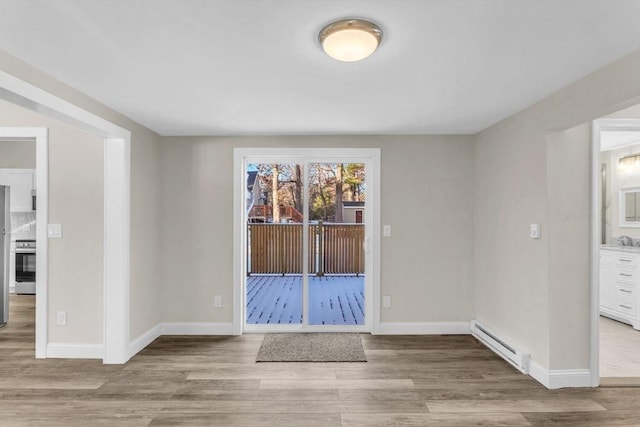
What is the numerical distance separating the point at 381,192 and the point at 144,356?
297cm

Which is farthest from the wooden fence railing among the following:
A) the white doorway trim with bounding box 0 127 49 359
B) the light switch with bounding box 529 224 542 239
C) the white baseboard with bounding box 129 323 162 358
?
the white doorway trim with bounding box 0 127 49 359

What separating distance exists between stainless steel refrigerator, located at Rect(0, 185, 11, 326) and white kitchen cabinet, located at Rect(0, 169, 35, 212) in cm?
147

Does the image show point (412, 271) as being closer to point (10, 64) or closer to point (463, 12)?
point (463, 12)

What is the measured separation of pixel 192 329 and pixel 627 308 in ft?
17.2

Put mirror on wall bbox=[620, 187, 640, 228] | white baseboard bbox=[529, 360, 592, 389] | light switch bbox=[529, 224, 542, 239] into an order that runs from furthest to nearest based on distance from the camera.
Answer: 1. mirror on wall bbox=[620, 187, 640, 228]
2. light switch bbox=[529, 224, 542, 239]
3. white baseboard bbox=[529, 360, 592, 389]

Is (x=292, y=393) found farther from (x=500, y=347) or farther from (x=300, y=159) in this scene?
(x=300, y=159)

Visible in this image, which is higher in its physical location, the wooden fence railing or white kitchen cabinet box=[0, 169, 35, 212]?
white kitchen cabinet box=[0, 169, 35, 212]

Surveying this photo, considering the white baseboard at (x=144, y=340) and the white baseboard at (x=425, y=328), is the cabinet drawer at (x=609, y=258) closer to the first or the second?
the white baseboard at (x=425, y=328)

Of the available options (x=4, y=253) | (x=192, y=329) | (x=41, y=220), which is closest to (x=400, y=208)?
(x=192, y=329)

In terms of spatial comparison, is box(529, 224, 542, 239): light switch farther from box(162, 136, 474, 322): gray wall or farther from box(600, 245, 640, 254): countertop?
box(600, 245, 640, 254): countertop

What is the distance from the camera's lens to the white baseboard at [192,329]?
3914mm

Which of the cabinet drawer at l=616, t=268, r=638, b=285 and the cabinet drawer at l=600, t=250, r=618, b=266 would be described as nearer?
Answer: the cabinet drawer at l=616, t=268, r=638, b=285

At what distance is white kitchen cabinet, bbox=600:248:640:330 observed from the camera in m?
4.11

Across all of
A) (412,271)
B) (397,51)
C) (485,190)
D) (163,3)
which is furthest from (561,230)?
(163,3)
